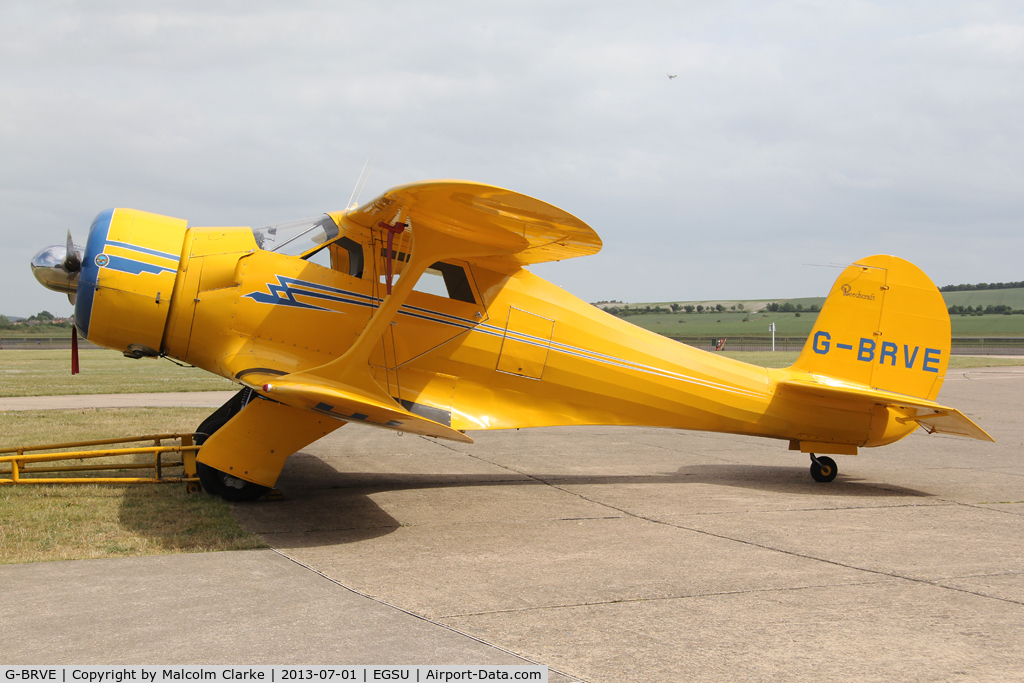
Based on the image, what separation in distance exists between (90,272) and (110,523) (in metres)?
2.32

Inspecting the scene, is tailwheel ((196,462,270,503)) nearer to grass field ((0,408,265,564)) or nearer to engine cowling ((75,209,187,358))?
grass field ((0,408,265,564))

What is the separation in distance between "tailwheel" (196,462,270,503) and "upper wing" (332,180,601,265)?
2.89m

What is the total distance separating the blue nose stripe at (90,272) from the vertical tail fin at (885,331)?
813cm

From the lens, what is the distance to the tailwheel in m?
7.31

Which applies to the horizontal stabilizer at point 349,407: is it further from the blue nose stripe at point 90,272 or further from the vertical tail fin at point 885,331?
the vertical tail fin at point 885,331

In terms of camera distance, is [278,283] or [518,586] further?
[278,283]

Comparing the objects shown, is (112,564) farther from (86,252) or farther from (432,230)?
(432,230)

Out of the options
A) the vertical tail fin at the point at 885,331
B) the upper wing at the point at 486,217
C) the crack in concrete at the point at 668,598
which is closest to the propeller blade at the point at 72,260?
the upper wing at the point at 486,217

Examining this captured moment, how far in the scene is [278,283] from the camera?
284 inches

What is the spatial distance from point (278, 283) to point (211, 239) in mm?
814

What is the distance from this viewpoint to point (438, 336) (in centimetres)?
769

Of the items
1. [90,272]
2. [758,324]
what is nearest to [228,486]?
[90,272]

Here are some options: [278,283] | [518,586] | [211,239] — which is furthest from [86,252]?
[518,586]

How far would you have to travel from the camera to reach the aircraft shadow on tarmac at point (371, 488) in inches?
255
